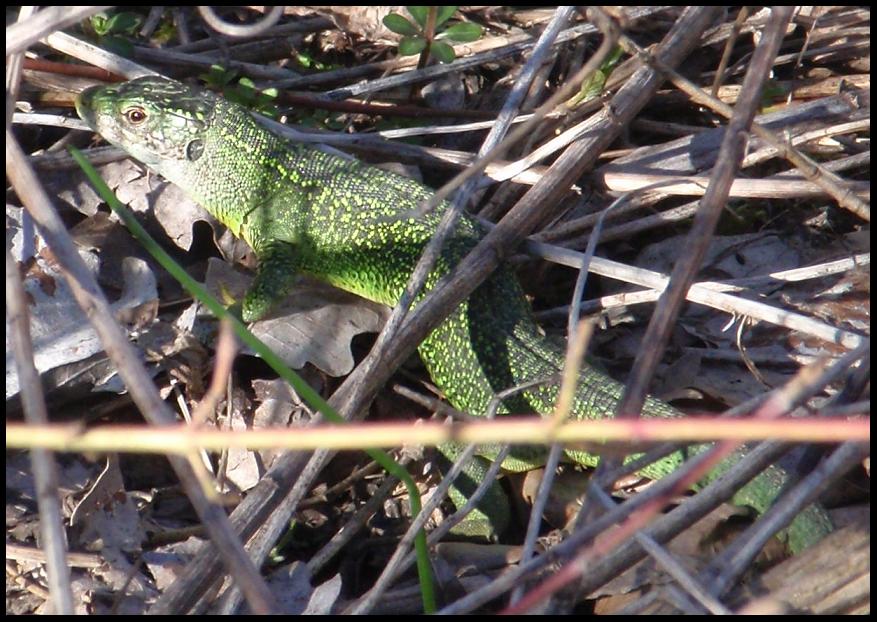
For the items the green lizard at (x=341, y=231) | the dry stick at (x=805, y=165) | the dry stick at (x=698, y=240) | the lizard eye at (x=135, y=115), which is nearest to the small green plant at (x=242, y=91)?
the green lizard at (x=341, y=231)

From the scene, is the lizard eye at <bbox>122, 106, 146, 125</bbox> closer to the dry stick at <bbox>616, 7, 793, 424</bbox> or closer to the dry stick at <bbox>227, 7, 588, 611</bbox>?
the dry stick at <bbox>227, 7, 588, 611</bbox>

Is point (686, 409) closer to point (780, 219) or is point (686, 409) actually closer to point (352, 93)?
point (780, 219)

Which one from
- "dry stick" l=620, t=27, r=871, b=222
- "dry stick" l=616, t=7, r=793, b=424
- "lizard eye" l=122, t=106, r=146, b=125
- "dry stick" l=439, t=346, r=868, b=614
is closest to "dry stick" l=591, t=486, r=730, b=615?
"dry stick" l=439, t=346, r=868, b=614

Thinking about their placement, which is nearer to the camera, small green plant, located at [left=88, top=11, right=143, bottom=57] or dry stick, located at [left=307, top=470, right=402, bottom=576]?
dry stick, located at [left=307, top=470, right=402, bottom=576]

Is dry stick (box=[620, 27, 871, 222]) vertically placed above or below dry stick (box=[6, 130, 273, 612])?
above

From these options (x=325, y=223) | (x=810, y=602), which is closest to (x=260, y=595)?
(x=810, y=602)

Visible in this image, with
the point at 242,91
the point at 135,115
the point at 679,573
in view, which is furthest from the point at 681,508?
the point at 242,91

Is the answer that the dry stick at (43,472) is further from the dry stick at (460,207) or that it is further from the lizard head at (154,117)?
the lizard head at (154,117)
